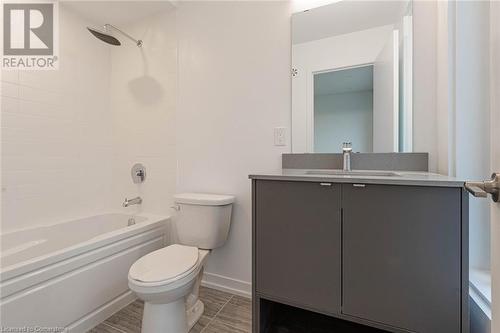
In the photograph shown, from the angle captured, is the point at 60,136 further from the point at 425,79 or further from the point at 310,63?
the point at 425,79

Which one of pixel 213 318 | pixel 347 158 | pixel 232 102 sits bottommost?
pixel 213 318

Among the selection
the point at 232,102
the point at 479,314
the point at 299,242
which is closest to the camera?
the point at 479,314

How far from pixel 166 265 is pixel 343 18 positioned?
189 centimetres

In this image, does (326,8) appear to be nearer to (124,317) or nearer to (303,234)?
(303,234)

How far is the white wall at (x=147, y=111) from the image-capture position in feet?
6.87

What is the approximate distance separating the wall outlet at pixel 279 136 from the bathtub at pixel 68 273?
1162 millimetres

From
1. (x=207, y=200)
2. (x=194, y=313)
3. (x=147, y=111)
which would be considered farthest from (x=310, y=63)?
(x=194, y=313)

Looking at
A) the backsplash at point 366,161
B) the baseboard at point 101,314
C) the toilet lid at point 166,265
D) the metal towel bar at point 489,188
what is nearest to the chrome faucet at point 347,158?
the backsplash at point 366,161

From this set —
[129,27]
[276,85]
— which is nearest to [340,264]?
[276,85]

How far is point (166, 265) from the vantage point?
4.40ft

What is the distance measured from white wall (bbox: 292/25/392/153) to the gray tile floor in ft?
3.81

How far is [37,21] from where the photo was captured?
6.23 feet

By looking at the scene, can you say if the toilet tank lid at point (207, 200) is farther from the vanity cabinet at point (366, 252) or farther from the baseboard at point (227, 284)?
the baseboard at point (227, 284)

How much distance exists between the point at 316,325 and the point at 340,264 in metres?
0.67
